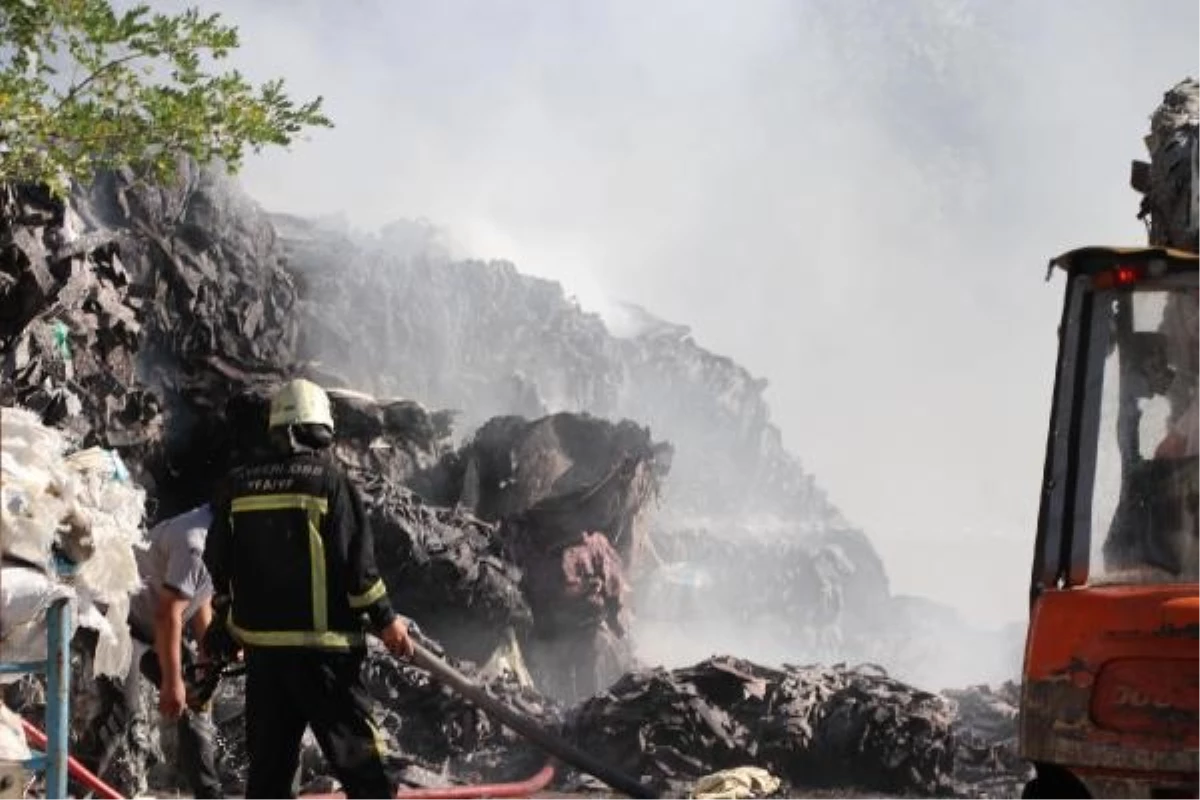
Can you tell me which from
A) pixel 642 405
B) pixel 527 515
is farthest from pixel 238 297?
pixel 642 405

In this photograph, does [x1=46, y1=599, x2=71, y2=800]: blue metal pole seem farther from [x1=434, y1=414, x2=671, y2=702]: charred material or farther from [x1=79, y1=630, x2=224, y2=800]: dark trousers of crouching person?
[x1=434, y1=414, x2=671, y2=702]: charred material

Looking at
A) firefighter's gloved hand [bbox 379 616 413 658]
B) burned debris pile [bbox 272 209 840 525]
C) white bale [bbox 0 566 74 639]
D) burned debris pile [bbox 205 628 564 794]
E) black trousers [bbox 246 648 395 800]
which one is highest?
burned debris pile [bbox 272 209 840 525]

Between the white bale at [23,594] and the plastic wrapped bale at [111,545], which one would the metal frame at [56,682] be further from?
the plastic wrapped bale at [111,545]

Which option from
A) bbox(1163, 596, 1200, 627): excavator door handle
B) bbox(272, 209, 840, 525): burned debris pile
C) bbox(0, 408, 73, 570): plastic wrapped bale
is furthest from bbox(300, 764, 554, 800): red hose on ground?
bbox(272, 209, 840, 525): burned debris pile

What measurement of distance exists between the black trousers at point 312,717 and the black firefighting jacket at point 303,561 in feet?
0.21

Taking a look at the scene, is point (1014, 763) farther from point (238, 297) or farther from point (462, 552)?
point (238, 297)

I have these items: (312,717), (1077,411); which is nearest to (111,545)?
(312,717)

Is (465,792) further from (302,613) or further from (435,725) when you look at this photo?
(435,725)

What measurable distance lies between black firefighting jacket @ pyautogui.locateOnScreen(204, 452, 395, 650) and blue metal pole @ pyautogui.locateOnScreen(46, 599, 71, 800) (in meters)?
0.96

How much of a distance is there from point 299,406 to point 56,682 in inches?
54.5

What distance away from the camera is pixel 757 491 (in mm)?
60250

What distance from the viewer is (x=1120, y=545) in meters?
4.18

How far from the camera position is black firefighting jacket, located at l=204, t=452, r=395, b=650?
190 inches

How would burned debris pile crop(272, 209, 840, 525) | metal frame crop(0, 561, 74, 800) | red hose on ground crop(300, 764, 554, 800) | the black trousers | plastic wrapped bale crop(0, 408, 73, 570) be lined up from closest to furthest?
plastic wrapped bale crop(0, 408, 73, 570), metal frame crop(0, 561, 74, 800), the black trousers, red hose on ground crop(300, 764, 554, 800), burned debris pile crop(272, 209, 840, 525)
